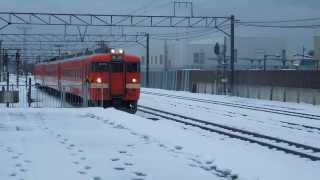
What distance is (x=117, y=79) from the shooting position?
31672 mm

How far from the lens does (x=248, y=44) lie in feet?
342

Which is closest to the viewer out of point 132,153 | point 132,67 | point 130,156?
→ point 130,156

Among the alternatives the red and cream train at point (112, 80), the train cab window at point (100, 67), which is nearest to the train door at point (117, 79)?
the red and cream train at point (112, 80)

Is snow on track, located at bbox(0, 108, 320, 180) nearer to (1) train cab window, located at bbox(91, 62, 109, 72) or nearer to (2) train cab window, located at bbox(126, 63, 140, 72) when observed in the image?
(1) train cab window, located at bbox(91, 62, 109, 72)

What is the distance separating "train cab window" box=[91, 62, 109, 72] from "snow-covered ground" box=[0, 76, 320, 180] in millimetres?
9206

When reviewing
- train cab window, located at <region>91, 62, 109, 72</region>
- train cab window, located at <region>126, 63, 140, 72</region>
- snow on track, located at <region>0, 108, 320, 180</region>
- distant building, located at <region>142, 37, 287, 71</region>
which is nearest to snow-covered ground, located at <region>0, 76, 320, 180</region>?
snow on track, located at <region>0, 108, 320, 180</region>

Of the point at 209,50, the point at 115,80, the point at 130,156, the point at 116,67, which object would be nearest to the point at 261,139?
the point at 130,156

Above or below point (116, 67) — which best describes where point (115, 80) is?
below

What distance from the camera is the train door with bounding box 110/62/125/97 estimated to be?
31.6 metres

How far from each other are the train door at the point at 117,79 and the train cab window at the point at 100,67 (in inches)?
10.9

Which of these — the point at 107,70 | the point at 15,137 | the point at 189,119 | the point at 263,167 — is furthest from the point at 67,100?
the point at 263,167

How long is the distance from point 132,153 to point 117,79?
1812cm

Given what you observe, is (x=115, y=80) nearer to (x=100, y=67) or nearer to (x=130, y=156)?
(x=100, y=67)

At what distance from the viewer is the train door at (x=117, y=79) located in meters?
31.6
